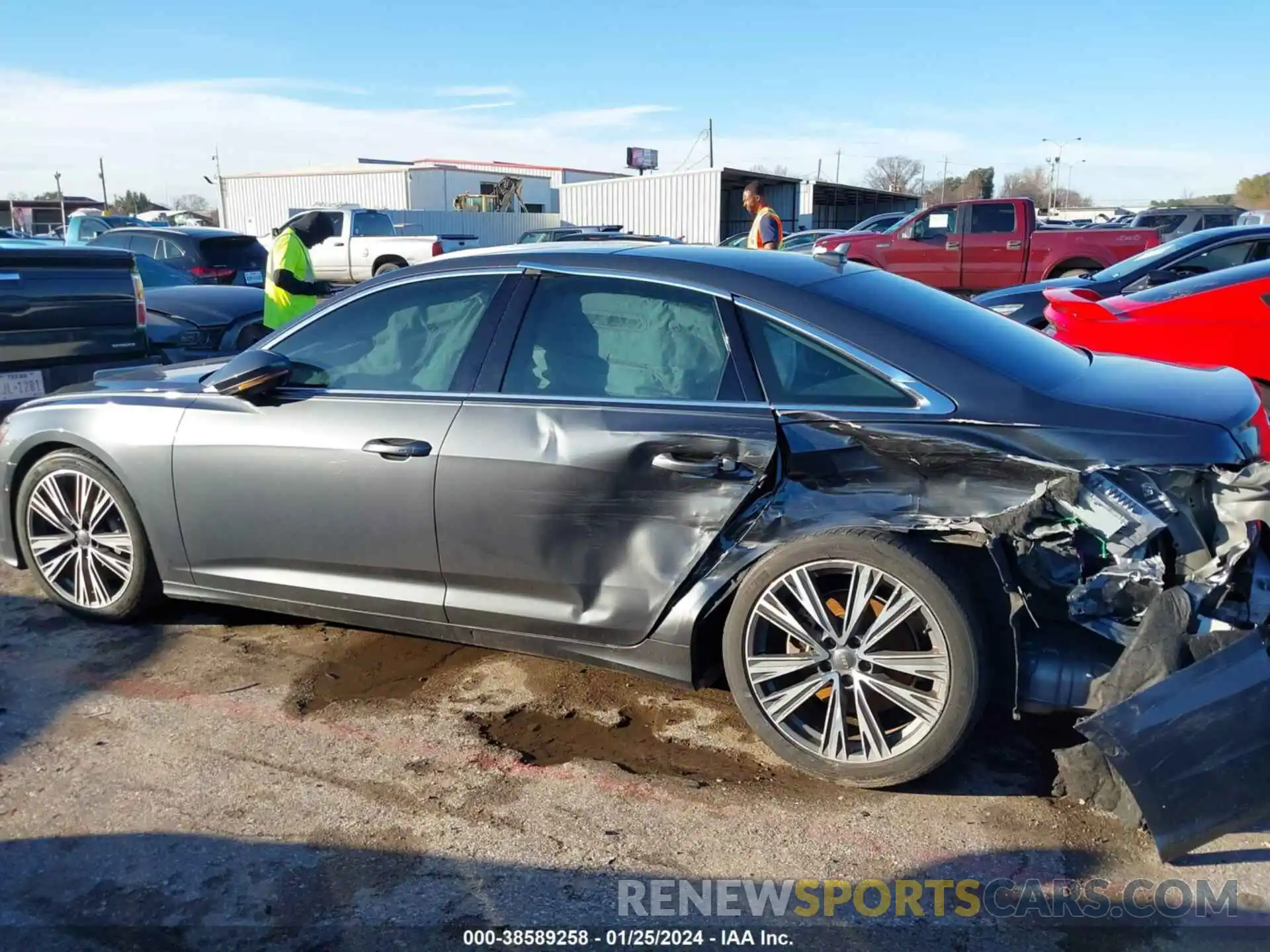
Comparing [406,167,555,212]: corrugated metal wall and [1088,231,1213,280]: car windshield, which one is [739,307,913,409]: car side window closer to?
[1088,231,1213,280]: car windshield

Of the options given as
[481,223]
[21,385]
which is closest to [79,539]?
[21,385]

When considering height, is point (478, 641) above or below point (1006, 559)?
below

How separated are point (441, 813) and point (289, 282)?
492 centimetres

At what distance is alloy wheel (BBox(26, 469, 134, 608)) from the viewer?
174 inches

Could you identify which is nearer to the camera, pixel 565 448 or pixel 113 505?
pixel 565 448

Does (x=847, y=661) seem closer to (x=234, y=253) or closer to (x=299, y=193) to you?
(x=234, y=253)

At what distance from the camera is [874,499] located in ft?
10.4

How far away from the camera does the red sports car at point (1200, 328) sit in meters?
6.23

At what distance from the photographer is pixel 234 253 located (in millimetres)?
14078

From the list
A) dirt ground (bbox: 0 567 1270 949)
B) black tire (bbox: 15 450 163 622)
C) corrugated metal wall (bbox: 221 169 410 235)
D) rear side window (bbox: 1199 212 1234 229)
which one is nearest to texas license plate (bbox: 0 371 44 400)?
black tire (bbox: 15 450 163 622)

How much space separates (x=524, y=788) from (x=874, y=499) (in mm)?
1418

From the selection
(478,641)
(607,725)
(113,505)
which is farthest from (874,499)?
(113,505)

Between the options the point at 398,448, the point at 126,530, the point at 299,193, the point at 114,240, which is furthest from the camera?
the point at 299,193

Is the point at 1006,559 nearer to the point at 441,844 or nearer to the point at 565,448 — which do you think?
the point at 565,448
